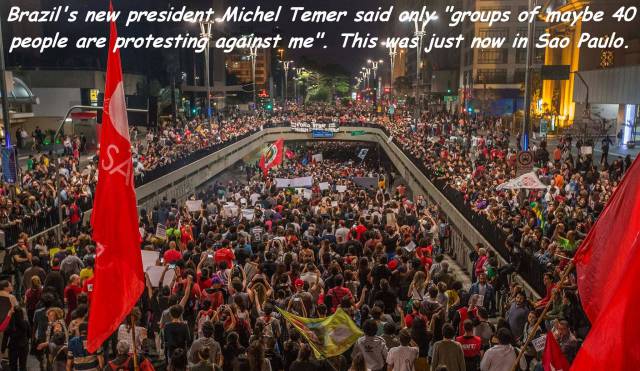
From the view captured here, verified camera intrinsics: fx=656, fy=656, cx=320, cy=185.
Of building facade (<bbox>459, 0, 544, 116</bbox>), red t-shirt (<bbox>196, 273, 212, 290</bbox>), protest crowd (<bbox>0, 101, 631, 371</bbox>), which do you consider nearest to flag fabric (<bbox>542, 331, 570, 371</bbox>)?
protest crowd (<bbox>0, 101, 631, 371</bbox>)

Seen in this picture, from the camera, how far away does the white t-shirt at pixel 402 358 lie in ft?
24.2

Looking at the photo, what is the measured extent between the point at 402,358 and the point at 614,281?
361 centimetres

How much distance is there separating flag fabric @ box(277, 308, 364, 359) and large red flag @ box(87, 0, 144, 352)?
7.96ft

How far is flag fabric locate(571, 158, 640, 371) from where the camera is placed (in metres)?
3.60

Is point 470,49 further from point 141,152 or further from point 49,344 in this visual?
point 49,344

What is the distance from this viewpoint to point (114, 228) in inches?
252

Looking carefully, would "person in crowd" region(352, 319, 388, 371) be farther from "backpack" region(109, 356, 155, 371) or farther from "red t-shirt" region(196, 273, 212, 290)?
"red t-shirt" region(196, 273, 212, 290)

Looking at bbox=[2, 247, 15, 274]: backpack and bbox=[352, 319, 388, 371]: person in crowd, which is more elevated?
bbox=[352, 319, 388, 371]: person in crowd

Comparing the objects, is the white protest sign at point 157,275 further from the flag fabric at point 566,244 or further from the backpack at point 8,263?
the flag fabric at point 566,244

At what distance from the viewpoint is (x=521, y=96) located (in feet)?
265

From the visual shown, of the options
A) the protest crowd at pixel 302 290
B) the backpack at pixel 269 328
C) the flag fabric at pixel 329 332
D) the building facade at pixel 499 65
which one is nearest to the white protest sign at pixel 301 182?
the protest crowd at pixel 302 290

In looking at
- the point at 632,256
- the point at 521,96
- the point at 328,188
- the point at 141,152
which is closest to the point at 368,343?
the point at 632,256

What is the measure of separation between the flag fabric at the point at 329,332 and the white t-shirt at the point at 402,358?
82cm

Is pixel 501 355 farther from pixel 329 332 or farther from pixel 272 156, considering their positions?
pixel 272 156
